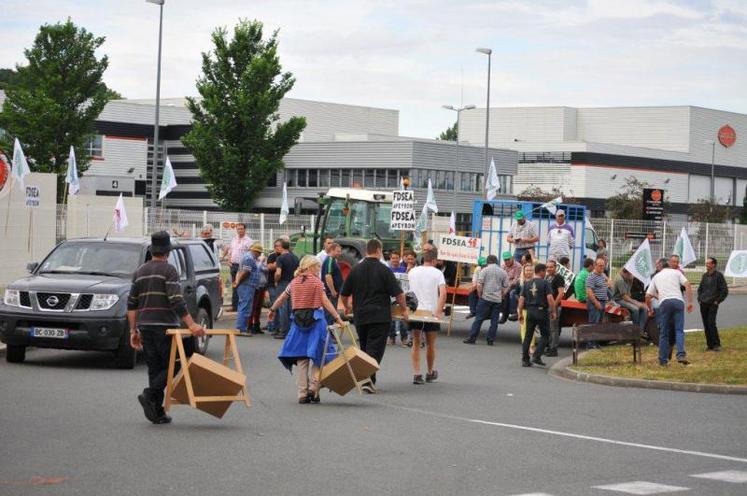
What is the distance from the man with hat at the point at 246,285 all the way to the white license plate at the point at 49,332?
670 cm

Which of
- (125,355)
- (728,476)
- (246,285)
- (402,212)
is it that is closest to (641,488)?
(728,476)

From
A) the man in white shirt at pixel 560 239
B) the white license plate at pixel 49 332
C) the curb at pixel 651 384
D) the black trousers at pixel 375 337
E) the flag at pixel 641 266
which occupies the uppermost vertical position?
the man in white shirt at pixel 560 239

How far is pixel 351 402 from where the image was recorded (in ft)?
47.5

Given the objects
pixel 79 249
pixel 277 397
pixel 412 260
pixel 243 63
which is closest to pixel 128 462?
pixel 277 397

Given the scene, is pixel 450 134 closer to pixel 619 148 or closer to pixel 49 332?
pixel 619 148

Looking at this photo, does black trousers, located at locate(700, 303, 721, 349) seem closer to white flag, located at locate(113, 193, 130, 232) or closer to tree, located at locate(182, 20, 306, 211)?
white flag, located at locate(113, 193, 130, 232)

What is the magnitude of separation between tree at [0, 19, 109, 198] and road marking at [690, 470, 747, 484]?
2135 inches

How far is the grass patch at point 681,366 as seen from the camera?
1819cm

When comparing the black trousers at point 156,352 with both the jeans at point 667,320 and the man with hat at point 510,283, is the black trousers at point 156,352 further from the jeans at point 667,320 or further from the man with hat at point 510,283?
the man with hat at point 510,283

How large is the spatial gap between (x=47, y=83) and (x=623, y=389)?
4996 centimetres

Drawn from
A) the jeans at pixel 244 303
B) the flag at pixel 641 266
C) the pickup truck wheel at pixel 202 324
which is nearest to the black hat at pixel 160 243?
the pickup truck wheel at pixel 202 324

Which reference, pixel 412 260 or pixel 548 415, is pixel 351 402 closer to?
pixel 548 415

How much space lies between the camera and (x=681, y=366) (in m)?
19.7

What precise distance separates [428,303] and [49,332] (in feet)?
16.7
